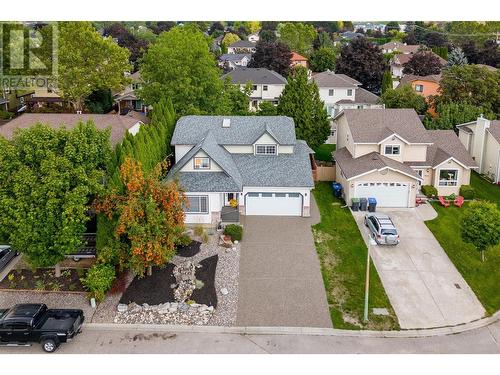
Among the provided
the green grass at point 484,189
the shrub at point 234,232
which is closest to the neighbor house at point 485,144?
the green grass at point 484,189

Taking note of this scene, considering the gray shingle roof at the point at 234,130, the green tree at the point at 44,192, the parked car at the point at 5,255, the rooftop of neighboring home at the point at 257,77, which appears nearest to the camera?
the green tree at the point at 44,192

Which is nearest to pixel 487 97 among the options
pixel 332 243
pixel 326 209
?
pixel 326 209

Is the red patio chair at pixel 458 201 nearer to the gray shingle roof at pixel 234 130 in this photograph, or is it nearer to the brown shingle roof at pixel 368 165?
the brown shingle roof at pixel 368 165

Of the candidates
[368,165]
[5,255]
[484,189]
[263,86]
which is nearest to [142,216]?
[5,255]

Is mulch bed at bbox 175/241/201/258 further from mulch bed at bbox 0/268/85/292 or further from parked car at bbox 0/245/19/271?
parked car at bbox 0/245/19/271

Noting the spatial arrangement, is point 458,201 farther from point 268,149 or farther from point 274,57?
point 274,57
